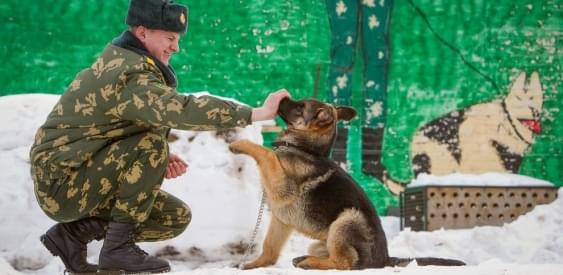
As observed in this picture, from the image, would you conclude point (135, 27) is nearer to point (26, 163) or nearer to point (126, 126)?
point (126, 126)

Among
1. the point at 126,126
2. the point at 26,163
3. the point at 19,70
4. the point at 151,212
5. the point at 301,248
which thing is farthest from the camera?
the point at 19,70

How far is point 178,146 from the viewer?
17.7 ft

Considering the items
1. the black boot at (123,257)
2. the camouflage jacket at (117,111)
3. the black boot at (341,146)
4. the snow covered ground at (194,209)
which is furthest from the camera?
the black boot at (341,146)

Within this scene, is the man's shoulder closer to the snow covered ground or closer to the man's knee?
the man's knee

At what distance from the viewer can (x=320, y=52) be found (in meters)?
8.44

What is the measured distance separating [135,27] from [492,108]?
236 inches

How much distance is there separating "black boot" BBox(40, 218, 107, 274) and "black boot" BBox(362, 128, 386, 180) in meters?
5.35

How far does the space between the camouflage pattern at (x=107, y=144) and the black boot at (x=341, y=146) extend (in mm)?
5213

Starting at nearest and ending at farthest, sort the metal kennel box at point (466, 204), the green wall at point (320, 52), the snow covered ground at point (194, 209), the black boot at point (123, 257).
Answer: the black boot at point (123, 257) → the snow covered ground at point (194, 209) → the metal kennel box at point (466, 204) → the green wall at point (320, 52)

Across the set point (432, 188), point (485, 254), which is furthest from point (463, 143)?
point (485, 254)

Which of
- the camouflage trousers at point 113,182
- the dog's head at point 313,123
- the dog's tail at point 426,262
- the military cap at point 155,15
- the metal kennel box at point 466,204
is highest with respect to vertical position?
the military cap at point 155,15

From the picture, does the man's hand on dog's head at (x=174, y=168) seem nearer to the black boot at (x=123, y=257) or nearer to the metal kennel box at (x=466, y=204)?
the black boot at (x=123, y=257)

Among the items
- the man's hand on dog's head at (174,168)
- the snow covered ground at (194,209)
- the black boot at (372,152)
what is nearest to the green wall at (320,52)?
the black boot at (372,152)

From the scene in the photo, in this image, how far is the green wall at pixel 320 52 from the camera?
323 inches
